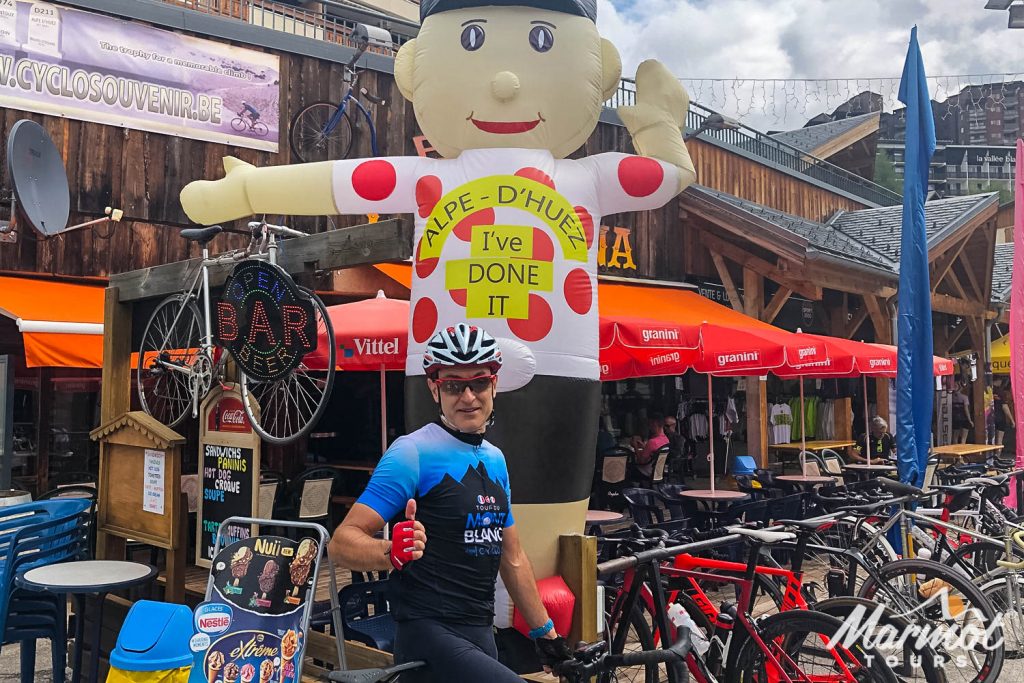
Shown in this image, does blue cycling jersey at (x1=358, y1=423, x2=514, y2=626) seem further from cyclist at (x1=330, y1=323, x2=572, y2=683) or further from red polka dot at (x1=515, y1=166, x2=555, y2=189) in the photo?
red polka dot at (x1=515, y1=166, x2=555, y2=189)

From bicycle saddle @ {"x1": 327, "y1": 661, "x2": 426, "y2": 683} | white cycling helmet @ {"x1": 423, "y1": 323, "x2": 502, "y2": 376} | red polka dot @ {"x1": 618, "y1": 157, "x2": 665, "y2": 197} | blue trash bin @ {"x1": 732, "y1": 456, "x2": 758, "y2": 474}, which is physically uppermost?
red polka dot @ {"x1": 618, "y1": 157, "x2": 665, "y2": 197}

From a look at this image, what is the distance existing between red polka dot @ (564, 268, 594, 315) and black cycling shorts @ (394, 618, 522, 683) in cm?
222

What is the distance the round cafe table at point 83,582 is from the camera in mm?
4656

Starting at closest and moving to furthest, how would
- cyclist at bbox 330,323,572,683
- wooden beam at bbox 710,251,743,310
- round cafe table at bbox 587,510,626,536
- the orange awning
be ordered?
cyclist at bbox 330,323,572,683 < round cafe table at bbox 587,510,626,536 < the orange awning < wooden beam at bbox 710,251,743,310

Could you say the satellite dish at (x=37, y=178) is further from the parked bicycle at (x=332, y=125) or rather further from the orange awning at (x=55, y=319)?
the parked bicycle at (x=332, y=125)

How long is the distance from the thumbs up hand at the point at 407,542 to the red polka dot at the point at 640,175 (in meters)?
2.86

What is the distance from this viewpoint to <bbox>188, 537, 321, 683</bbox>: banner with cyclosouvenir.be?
160 inches

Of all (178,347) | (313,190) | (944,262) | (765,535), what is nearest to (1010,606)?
(765,535)

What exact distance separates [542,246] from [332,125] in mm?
7035

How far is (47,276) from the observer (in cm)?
933

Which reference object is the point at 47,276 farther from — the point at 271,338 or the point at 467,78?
the point at 467,78

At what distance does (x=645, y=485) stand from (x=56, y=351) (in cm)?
621

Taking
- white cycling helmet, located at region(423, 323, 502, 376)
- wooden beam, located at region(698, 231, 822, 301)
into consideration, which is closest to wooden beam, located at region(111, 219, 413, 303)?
white cycling helmet, located at region(423, 323, 502, 376)

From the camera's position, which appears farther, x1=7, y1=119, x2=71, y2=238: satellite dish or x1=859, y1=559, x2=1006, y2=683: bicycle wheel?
x1=7, y1=119, x2=71, y2=238: satellite dish
